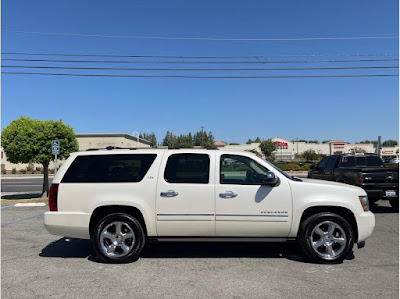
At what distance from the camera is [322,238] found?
5020mm

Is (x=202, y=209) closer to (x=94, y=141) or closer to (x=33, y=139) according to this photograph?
(x=33, y=139)

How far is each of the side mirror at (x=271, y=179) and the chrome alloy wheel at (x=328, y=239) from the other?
93 centimetres

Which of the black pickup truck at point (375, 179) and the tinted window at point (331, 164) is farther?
the tinted window at point (331, 164)

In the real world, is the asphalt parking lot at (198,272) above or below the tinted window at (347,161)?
below

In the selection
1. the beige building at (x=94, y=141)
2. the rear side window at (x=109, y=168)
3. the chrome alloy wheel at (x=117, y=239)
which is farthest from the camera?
the beige building at (x=94, y=141)

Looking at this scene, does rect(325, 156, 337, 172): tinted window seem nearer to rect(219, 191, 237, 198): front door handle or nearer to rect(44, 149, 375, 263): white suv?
rect(44, 149, 375, 263): white suv

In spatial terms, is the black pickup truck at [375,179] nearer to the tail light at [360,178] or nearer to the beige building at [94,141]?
the tail light at [360,178]

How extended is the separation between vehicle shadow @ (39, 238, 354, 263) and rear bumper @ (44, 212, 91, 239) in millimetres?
383

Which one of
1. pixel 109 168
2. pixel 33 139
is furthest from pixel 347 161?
pixel 33 139

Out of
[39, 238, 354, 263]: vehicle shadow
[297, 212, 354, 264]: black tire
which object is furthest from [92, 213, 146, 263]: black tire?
[297, 212, 354, 264]: black tire

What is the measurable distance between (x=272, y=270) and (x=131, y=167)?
2631mm

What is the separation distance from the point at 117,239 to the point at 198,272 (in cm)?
139

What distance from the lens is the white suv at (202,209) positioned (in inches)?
196

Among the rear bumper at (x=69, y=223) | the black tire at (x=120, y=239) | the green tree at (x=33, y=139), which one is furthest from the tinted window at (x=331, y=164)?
the green tree at (x=33, y=139)
